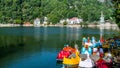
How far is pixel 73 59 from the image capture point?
38.7 meters

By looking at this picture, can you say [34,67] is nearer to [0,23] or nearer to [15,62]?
[15,62]

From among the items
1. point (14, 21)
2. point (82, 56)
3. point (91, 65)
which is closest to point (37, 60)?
point (82, 56)

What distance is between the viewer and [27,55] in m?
56.6

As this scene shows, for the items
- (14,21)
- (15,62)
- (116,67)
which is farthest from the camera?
(14,21)

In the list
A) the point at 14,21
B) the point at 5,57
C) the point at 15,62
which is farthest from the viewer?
the point at 14,21

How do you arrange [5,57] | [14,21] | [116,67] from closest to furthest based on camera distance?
[116,67]
[5,57]
[14,21]

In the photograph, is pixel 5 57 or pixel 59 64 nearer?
pixel 59 64

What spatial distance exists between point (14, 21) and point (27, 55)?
5611 inches

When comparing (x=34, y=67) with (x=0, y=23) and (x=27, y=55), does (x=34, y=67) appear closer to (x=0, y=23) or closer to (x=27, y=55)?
(x=27, y=55)

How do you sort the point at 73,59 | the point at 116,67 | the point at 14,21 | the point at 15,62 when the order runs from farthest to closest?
1. the point at 14,21
2. the point at 15,62
3. the point at 73,59
4. the point at 116,67

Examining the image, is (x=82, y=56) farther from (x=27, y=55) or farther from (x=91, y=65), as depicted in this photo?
(x=27, y=55)

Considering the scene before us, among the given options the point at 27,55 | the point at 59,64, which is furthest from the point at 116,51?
the point at 27,55

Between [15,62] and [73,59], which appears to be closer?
[73,59]

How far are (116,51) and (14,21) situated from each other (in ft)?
520
